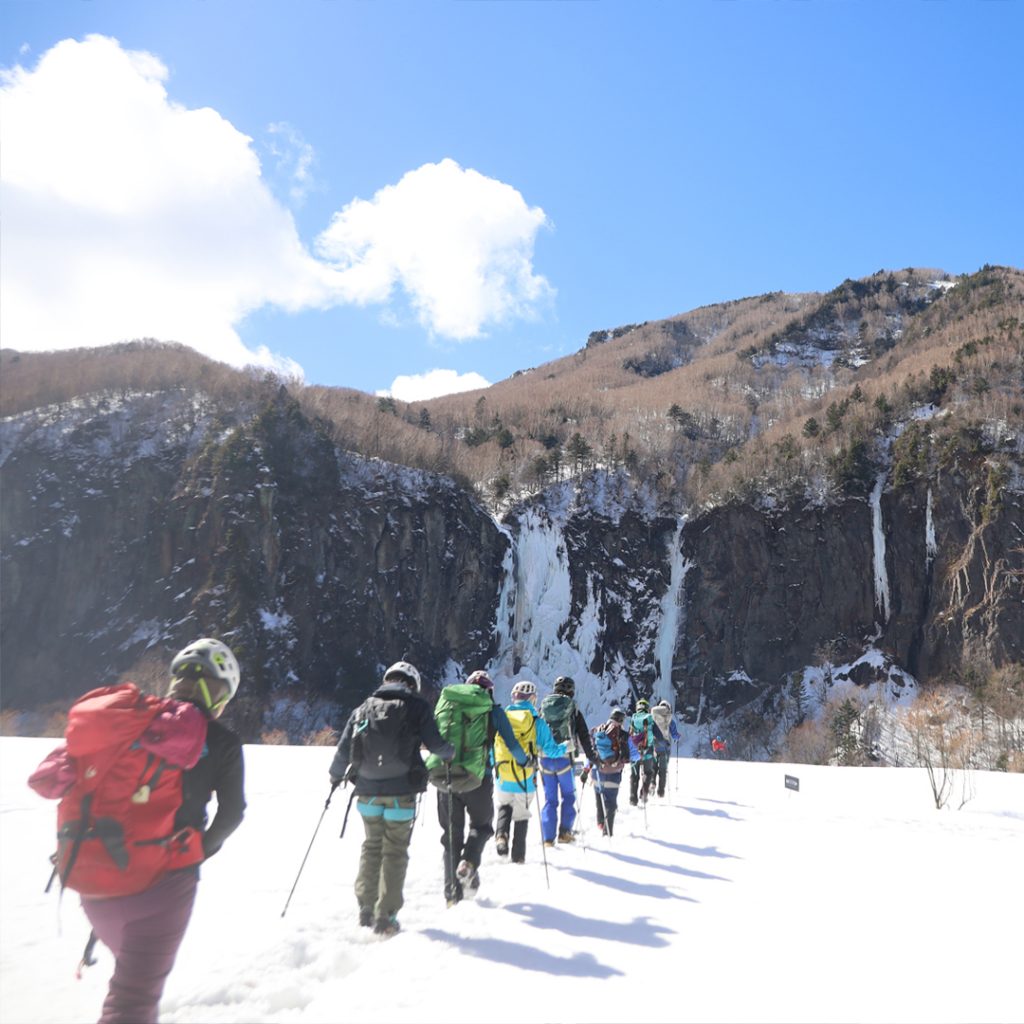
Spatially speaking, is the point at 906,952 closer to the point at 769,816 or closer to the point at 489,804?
the point at 489,804

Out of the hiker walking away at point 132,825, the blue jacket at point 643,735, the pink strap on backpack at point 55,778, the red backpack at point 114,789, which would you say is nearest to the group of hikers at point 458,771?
the hiker walking away at point 132,825

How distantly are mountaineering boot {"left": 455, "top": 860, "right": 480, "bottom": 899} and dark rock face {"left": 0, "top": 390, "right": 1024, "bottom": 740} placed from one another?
3969 cm

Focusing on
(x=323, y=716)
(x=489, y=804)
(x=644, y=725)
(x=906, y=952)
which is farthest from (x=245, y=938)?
(x=323, y=716)

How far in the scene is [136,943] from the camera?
2.67m

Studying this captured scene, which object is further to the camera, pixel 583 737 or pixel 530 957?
pixel 583 737

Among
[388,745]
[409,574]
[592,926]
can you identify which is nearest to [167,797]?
[388,745]

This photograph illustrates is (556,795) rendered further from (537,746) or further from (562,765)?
(537,746)

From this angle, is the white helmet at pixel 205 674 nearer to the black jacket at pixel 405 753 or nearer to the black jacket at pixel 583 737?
the black jacket at pixel 405 753

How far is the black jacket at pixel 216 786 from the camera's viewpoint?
9.44 ft

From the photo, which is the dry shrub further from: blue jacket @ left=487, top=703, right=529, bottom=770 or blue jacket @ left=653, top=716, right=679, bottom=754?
blue jacket @ left=487, top=703, right=529, bottom=770

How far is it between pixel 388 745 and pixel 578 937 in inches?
67.8

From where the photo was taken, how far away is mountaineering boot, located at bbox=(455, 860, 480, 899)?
5.38m

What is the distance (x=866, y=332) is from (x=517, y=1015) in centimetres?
13670

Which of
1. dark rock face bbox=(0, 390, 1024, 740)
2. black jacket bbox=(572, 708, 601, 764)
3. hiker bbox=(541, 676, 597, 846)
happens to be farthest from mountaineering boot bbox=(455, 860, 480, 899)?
dark rock face bbox=(0, 390, 1024, 740)
